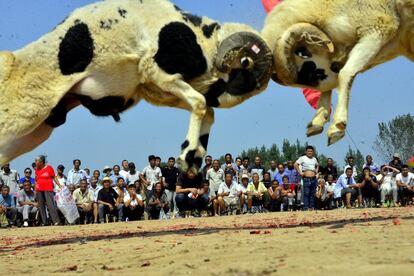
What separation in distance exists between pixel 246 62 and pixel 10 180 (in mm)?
11920

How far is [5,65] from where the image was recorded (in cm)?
973

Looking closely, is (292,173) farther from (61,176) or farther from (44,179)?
(44,179)

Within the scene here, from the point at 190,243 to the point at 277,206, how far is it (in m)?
13.2

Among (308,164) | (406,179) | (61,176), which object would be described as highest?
(308,164)

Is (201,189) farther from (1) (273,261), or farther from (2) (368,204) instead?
(1) (273,261)

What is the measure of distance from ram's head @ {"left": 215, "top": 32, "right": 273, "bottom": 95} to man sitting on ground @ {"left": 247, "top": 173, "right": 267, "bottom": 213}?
998cm

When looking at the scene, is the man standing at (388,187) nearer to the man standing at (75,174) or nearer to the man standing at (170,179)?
the man standing at (170,179)

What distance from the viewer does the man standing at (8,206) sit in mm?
19688

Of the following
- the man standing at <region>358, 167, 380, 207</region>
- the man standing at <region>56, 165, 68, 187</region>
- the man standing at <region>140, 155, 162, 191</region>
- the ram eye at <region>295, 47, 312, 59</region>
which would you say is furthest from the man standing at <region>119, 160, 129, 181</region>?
the ram eye at <region>295, 47, 312, 59</region>

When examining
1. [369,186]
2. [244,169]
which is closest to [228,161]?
[244,169]

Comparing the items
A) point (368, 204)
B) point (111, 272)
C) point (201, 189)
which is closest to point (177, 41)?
point (111, 272)

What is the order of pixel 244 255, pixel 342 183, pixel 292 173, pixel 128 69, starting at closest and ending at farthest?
pixel 244 255 → pixel 128 69 → pixel 342 183 → pixel 292 173

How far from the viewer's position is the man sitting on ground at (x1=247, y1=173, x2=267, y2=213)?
20641mm

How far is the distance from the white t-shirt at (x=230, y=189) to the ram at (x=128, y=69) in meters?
9.23
